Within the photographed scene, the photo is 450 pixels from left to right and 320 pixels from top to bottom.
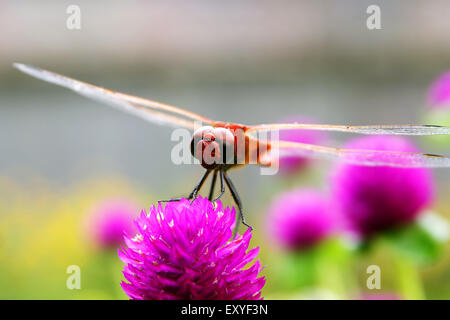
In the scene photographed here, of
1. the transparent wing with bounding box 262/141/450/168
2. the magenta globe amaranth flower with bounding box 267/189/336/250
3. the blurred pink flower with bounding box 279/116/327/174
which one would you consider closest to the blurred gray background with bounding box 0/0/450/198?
the blurred pink flower with bounding box 279/116/327/174

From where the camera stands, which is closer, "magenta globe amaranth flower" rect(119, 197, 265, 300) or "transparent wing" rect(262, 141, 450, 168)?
"magenta globe amaranth flower" rect(119, 197, 265, 300)

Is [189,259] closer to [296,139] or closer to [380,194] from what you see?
[380,194]

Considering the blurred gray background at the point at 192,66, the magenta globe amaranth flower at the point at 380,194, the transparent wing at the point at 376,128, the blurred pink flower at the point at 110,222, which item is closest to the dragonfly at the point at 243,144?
the transparent wing at the point at 376,128

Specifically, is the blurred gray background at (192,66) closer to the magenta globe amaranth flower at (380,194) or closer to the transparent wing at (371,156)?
the magenta globe amaranth flower at (380,194)

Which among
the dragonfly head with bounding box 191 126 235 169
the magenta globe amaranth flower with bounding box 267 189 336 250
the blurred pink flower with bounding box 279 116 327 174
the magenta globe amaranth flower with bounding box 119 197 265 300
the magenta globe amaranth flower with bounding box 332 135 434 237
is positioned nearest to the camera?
the magenta globe amaranth flower with bounding box 119 197 265 300

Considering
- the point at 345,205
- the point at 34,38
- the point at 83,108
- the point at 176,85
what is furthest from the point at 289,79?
the point at 345,205

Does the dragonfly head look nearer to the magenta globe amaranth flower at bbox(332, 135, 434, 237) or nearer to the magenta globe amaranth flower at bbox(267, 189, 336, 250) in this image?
the magenta globe amaranth flower at bbox(332, 135, 434, 237)

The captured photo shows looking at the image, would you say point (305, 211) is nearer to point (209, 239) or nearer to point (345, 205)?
point (345, 205)
